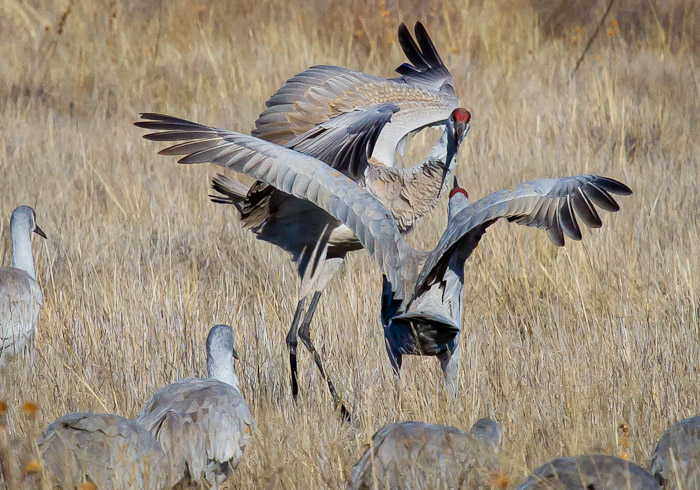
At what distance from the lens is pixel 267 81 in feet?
33.3

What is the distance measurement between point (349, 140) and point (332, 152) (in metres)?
0.10

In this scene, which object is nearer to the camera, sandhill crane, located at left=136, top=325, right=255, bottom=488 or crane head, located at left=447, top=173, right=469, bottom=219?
sandhill crane, located at left=136, top=325, right=255, bottom=488

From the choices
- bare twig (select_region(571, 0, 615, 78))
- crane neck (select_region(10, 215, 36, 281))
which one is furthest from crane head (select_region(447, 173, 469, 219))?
bare twig (select_region(571, 0, 615, 78))

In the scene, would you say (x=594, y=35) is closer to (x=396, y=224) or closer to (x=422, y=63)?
(x=422, y=63)

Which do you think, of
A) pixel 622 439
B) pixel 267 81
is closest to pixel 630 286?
pixel 622 439

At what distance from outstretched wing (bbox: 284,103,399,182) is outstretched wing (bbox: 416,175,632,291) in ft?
2.26

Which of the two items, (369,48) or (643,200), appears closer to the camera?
(643,200)

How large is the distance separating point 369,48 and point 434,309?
765 centimetres

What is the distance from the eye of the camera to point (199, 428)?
3262 millimetres

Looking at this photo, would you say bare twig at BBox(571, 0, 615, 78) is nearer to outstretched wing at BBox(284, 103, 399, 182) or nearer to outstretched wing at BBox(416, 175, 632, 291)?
outstretched wing at BBox(284, 103, 399, 182)

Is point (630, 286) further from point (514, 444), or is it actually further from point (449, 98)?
point (514, 444)

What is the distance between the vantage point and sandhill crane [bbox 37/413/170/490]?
114 inches

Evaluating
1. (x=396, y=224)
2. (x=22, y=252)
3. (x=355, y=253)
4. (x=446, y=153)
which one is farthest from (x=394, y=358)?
(x=22, y=252)

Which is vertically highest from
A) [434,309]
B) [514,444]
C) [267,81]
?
[267,81]
